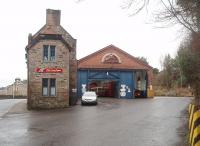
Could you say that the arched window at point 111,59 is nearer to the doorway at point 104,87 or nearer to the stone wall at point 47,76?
the doorway at point 104,87

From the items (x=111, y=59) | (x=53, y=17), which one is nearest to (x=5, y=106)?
(x=53, y=17)

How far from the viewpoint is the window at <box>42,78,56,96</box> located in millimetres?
47781

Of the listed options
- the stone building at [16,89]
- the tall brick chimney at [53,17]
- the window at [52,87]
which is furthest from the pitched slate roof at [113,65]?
the window at [52,87]

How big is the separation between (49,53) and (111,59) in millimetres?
20609

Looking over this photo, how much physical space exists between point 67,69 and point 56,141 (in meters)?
28.6

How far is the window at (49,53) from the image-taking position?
4838 centimetres

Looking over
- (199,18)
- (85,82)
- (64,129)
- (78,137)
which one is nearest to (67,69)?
(85,82)

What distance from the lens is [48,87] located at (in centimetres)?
4806

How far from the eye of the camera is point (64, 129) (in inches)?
1009

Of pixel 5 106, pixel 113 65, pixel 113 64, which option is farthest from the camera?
pixel 113 64

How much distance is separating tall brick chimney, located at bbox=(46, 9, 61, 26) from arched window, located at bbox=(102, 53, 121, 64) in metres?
15.8

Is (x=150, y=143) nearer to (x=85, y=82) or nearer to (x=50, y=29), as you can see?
(x=50, y=29)

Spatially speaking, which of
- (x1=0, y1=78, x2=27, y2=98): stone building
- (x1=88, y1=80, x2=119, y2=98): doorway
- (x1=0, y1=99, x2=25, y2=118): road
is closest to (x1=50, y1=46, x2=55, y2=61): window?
(x1=0, y1=99, x2=25, y2=118): road

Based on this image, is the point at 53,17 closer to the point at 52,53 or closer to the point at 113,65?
the point at 52,53
